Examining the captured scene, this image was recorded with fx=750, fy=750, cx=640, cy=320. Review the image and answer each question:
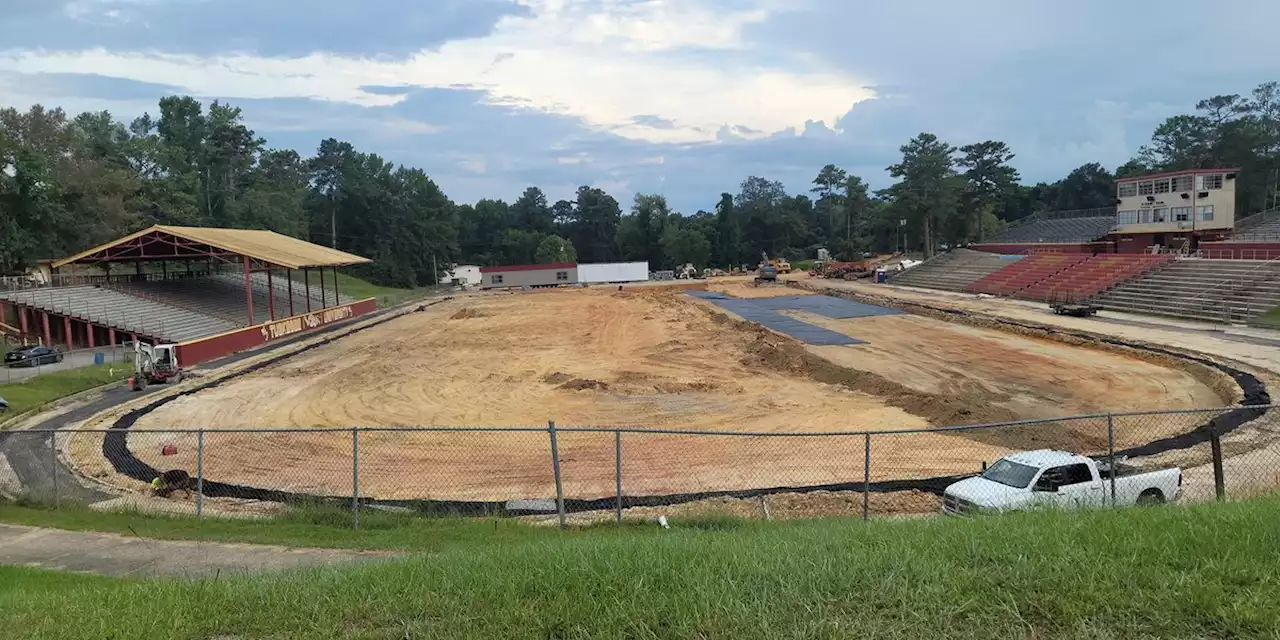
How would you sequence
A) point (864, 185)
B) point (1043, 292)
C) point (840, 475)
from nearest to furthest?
point (840, 475) → point (1043, 292) → point (864, 185)

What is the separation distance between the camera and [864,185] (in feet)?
476

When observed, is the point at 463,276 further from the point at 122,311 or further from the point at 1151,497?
the point at 1151,497

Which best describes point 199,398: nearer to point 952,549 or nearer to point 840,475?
point 840,475

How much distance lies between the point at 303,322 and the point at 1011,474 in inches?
2100

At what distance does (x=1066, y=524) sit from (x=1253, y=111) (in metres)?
122

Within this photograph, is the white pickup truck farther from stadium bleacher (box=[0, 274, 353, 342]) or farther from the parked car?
stadium bleacher (box=[0, 274, 353, 342])

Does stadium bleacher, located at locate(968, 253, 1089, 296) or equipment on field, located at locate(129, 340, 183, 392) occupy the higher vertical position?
stadium bleacher, located at locate(968, 253, 1089, 296)

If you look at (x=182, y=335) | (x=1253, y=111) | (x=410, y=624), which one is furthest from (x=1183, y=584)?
(x=1253, y=111)

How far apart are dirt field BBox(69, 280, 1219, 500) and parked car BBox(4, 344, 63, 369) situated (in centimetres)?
1181

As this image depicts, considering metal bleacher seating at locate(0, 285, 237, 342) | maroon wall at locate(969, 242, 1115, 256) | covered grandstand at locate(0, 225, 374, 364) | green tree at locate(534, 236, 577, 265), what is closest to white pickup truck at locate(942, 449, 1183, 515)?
covered grandstand at locate(0, 225, 374, 364)

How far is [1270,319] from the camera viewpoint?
1574 inches

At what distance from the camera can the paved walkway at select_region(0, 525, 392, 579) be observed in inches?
417

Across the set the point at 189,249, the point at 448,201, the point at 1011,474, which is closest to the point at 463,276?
the point at 448,201

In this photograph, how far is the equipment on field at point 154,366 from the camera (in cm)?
3284
